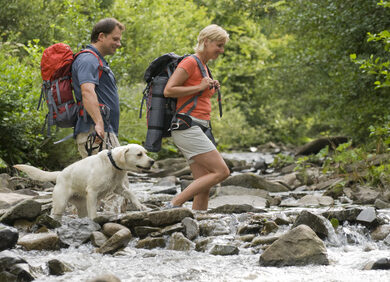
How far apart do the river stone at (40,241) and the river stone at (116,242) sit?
0.45 metres

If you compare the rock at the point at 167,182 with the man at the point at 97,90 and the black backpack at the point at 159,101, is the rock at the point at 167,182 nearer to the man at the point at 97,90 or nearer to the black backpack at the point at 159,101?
the black backpack at the point at 159,101

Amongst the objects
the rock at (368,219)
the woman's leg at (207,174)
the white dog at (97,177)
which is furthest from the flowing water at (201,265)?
the woman's leg at (207,174)

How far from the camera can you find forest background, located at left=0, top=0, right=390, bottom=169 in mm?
11477

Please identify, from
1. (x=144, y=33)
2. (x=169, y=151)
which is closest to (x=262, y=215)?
(x=169, y=151)

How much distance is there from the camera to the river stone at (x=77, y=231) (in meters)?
5.60

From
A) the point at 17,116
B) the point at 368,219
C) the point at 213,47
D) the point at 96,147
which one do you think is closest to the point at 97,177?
the point at 96,147

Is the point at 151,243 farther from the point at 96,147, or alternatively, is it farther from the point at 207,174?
the point at 96,147

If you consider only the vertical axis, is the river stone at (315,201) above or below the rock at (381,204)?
below

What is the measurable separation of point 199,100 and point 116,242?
189 centimetres

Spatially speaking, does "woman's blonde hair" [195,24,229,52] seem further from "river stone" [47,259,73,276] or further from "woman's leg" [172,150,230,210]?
"river stone" [47,259,73,276]

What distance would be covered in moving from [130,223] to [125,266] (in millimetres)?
1004

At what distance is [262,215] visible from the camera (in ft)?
22.2

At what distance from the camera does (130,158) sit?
5.94 metres

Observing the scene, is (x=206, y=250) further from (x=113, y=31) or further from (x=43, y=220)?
(x=113, y=31)
